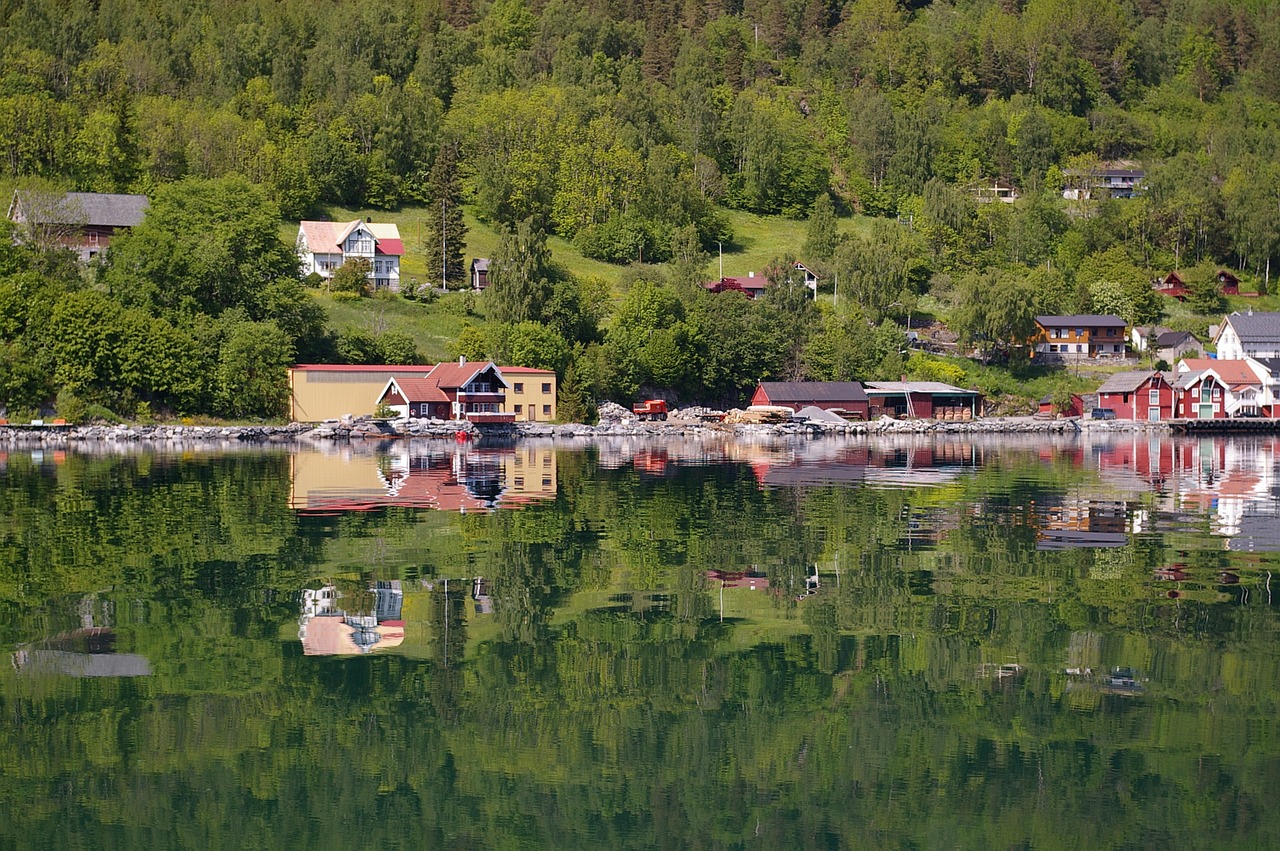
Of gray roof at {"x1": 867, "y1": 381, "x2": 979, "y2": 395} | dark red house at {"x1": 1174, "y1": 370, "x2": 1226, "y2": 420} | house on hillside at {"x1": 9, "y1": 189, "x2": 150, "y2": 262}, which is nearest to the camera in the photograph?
house on hillside at {"x1": 9, "y1": 189, "x2": 150, "y2": 262}

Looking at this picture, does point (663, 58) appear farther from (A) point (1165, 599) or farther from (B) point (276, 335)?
(A) point (1165, 599)

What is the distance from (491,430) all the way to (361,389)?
771 cm

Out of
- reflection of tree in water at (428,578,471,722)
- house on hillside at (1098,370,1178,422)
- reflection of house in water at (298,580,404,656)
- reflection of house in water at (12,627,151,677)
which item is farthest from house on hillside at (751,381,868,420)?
reflection of house in water at (12,627,151,677)

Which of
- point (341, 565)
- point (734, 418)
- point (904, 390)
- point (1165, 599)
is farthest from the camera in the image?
point (904, 390)

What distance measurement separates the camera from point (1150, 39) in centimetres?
18938

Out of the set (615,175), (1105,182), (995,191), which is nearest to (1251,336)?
(995,191)

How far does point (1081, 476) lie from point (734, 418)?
41886 millimetres

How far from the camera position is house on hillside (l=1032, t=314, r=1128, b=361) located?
97.5 meters

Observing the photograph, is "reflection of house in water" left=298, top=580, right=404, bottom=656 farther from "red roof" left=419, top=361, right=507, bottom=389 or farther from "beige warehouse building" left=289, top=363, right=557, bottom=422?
"beige warehouse building" left=289, top=363, right=557, bottom=422

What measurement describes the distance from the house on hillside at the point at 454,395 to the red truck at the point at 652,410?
31.7 ft

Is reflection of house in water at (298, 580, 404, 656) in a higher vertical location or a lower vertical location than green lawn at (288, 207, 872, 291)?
lower

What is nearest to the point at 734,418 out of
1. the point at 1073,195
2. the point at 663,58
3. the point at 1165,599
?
the point at 1165,599

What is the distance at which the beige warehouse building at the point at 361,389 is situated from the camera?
69062 millimetres

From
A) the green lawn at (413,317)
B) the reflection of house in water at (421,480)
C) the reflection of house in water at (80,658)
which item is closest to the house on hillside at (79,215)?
the green lawn at (413,317)
